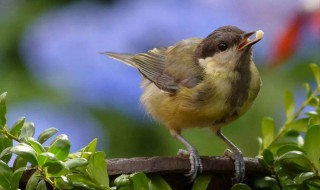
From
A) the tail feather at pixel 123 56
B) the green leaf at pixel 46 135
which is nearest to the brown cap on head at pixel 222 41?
the tail feather at pixel 123 56

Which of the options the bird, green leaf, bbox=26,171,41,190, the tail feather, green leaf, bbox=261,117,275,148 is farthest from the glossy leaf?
the tail feather

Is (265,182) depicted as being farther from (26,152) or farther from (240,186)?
(26,152)

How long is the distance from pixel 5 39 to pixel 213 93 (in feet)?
4.00

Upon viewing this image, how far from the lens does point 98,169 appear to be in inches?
34.6

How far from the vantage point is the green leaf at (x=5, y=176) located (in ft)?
2.81

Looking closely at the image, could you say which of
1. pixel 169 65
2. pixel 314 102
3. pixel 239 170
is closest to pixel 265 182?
pixel 239 170

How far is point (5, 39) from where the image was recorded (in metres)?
2.62

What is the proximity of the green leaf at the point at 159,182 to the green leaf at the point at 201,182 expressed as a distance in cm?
4

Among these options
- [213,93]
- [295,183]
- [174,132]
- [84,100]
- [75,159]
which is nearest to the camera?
[75,159]

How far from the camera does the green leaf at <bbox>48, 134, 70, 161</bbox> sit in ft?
2.76

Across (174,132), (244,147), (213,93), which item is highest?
(213,93)

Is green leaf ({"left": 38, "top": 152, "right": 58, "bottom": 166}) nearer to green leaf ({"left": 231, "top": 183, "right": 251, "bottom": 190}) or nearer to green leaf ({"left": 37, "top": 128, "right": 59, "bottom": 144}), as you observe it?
green leaf ({"left": 37, "top": 128, "right": 59, "bottom": 144})

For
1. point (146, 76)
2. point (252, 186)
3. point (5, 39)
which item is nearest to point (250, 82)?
point (146, 76)

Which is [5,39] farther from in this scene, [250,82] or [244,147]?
[250,82]
